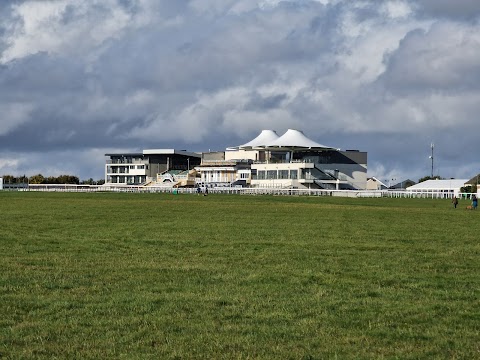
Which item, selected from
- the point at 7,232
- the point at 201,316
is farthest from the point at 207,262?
the point at 7,232

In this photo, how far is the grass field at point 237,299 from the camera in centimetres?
998

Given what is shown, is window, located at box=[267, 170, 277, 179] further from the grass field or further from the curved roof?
the grass field

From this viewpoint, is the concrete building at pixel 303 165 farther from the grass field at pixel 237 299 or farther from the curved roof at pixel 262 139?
the grass field at pixel 237 299

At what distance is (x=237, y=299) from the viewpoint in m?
13.3

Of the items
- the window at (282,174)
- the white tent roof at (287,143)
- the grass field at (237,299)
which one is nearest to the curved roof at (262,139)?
the white tent roof at (287,143)

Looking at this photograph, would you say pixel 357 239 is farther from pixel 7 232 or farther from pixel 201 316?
pixel 201 316

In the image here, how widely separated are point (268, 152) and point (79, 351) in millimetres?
167433

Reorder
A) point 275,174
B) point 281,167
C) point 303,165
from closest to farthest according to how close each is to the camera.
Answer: point 303,165, point 281,167, point 275,174

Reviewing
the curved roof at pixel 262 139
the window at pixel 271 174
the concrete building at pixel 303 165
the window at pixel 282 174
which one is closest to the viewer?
the concrete building at pixel 303 165

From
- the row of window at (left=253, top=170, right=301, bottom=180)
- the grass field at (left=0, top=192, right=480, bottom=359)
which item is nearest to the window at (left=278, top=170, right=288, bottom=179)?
the row of window at (left=253, top=170, right=301, bottom=180)

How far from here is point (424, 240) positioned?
87.0 feet

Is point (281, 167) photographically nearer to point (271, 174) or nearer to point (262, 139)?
point (271, 174)

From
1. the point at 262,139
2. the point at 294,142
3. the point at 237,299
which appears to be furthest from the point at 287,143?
the point at 237,299

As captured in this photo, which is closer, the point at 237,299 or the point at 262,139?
the point at 237,299
